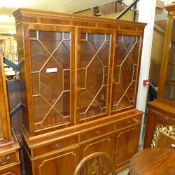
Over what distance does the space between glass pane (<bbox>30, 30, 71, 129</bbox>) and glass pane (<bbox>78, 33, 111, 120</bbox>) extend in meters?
0.17

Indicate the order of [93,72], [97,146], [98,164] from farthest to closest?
[97,146]
[93,72]
[98,164]

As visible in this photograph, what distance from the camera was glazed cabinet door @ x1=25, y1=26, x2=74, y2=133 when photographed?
1.61 m

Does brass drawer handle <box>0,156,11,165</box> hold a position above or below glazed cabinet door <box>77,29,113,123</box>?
below

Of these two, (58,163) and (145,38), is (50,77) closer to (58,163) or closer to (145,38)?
(58,163)

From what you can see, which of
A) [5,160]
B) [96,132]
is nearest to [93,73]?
[96,132]

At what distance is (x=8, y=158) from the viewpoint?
161 cm

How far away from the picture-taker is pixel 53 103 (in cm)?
183

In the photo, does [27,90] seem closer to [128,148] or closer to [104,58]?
[104,58]

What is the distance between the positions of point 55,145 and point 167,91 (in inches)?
66.4

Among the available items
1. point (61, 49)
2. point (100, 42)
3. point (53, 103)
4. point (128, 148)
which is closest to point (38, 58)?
point (61, 49)

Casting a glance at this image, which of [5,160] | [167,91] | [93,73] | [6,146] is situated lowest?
[5,160]

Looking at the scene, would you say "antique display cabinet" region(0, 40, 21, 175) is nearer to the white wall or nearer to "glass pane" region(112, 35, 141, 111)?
"glass pane" region(112, 35, 141, 111)

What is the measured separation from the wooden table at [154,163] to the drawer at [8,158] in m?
1.02

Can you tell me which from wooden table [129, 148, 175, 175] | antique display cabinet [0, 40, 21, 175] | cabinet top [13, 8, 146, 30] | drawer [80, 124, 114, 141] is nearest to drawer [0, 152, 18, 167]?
antique display cabinet [0, 40, 21, 175]
